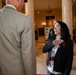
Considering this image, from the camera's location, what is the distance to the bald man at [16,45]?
1567 mm

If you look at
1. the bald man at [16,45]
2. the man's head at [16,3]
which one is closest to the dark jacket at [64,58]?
the bald man at [16,45]

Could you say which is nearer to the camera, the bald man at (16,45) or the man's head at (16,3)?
the bald man at (16,45)

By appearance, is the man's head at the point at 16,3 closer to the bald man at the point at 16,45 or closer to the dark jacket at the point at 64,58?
the bald man at the point at 16,45

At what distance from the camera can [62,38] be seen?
2.31 m

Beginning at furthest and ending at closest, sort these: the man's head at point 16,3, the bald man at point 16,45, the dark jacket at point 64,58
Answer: the dark jacket at point 64,58 < the man's head at point 16,3 < the bald man at point 16,45

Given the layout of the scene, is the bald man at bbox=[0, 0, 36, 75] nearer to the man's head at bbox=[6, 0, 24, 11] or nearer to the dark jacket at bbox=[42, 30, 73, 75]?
the man's head at bbox=[6, 0, 24, 11]

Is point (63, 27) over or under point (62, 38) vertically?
over

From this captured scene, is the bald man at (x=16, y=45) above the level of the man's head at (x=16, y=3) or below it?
below

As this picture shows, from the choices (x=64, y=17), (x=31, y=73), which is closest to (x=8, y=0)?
(x=31, y=73)

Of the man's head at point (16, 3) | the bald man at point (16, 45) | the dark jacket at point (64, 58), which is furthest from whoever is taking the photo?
the dark jacket at point (64, 58)

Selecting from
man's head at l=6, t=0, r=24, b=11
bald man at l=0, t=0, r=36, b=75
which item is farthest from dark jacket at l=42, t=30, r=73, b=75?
man's head at l=6, t=0, r=24, b=11

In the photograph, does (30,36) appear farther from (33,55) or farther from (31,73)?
A: (31,73)

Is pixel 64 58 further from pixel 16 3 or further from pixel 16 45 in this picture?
pixel 16 3

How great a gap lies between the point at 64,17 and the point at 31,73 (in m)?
6.46
